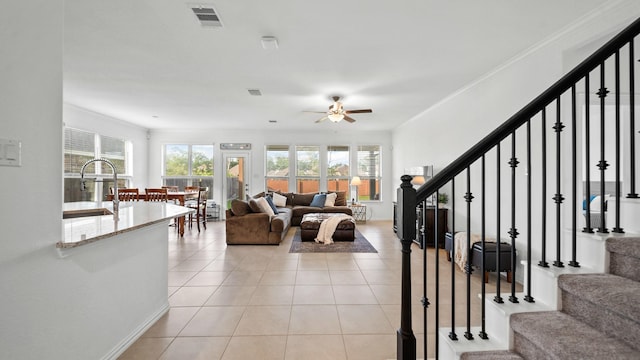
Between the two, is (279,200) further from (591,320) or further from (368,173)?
(591,320)

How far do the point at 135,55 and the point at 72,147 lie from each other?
3.90 m

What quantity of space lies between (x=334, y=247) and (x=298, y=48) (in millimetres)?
Answer: 3359

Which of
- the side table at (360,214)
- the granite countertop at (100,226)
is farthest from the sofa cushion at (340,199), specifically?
the granite countertop at (100,226)

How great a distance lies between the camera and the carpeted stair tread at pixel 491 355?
128cm

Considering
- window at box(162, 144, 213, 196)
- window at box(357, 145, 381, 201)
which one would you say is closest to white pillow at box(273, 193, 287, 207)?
window at box(162, 144, 213, 196)

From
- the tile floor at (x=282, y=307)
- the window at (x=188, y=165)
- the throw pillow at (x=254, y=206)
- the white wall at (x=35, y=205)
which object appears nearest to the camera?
the white wall at (x=35, y=205)

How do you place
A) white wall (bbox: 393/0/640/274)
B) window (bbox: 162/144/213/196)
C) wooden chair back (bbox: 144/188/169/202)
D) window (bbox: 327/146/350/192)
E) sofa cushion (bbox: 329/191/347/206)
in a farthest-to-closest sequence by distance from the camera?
window (bbox: 327/146/350/192)
window (bbox: 162/144/213/196)
sofa cushion (bbox: 329/191/347/206)
wooden chair back (bbox: 144/188/169/202)
white wall (bbox: 393/0/640/274)

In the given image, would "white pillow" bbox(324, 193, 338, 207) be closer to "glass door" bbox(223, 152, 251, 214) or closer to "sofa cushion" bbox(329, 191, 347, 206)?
"sofa cushion" bbox(329, 191, 347, 206)

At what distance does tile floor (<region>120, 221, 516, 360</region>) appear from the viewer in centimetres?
205

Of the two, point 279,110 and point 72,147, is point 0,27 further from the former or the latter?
point 72,147

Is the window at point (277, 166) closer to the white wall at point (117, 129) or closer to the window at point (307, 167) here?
the window at point (307, 167)

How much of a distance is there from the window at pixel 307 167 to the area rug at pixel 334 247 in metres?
3.17

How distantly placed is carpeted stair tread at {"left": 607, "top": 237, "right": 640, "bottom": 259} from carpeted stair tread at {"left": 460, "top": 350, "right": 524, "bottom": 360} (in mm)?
700

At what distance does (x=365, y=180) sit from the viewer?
28.2 ft
